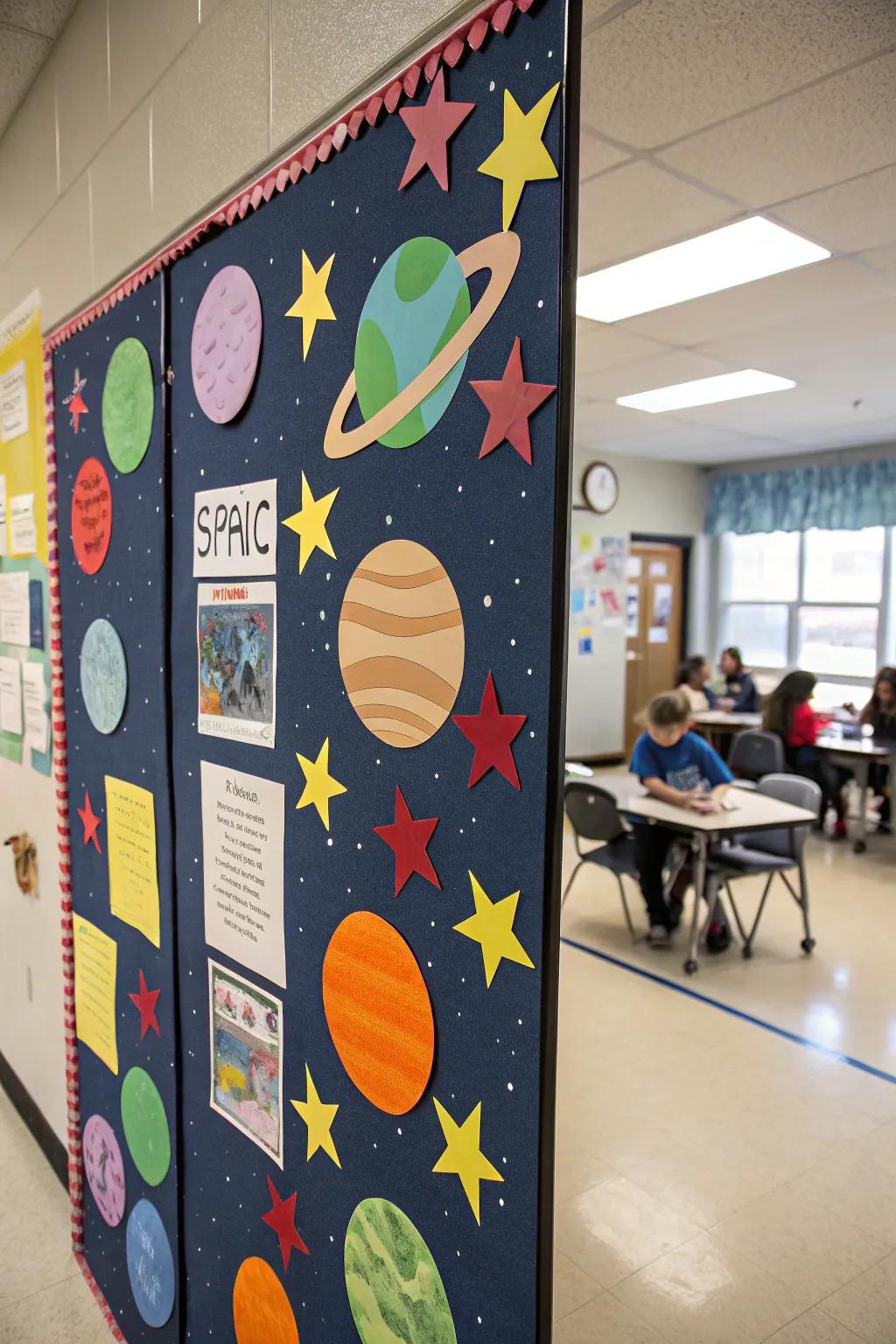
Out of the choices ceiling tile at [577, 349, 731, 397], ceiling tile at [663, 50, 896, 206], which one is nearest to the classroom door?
ceiling tile at [577, 349, 731, 397]

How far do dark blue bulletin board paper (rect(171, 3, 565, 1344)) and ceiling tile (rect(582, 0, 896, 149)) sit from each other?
4.45 feet

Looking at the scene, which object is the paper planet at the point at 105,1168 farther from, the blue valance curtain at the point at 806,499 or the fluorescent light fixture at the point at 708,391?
the blue valance curtain at the point at 806,499

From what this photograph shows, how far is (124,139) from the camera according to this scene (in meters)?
1.71

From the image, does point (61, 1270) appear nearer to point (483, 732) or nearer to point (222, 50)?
point (483, 732)

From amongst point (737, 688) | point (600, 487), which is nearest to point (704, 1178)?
point (737, 688)

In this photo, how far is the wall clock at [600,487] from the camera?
7859mm

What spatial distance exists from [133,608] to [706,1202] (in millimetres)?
2144

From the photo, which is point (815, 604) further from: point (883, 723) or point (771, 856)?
point (771, 856)

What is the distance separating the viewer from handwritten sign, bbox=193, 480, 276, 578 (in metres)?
1.30

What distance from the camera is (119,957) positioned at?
1.86m

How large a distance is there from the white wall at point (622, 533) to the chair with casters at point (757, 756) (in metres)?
1.92

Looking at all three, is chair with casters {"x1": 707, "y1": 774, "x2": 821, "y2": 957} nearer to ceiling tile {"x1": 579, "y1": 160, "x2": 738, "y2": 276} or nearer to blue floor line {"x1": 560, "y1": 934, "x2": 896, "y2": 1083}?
blue floor line {"x1": 560, "y1": 934, "x2": 896, "y2": 1083}

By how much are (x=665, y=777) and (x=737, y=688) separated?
12.4 feet

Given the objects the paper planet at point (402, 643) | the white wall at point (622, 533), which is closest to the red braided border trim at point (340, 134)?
the paper planet at point (402, 643)
